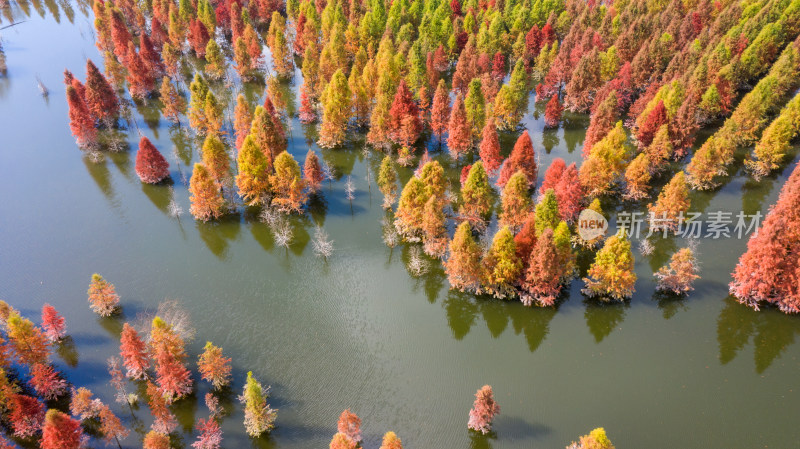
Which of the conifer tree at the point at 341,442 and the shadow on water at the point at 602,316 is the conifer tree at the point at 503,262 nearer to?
the shadow on water at the point at 602,316

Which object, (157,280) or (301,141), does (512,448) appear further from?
(301,141)

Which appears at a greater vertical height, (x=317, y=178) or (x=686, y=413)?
(x=317, y=178)

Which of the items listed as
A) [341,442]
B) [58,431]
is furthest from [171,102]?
[341,442]

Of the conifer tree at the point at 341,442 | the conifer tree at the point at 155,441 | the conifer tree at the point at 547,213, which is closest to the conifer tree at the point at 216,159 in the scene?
the conifer tree at the point at 155,441

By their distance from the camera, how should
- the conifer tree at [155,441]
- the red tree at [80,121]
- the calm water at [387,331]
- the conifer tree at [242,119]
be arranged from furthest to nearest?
the red tree at [80,121] → the conifer tree at [242,119] → the calm water at [387,331] → the conifer tree at [155,441]

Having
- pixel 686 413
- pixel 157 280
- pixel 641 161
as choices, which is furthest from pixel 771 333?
pixel 157 280

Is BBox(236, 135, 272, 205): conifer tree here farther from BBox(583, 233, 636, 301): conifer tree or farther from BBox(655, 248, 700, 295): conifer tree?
BBox(655, 248, 700, 295): conifer tree

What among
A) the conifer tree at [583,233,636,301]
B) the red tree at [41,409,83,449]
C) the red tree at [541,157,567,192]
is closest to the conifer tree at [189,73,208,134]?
the red tree at [41,409,83,449]
